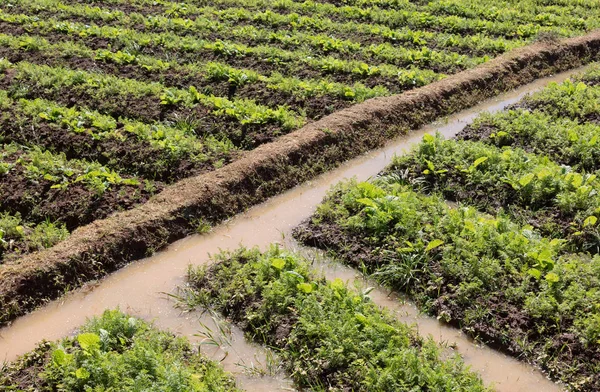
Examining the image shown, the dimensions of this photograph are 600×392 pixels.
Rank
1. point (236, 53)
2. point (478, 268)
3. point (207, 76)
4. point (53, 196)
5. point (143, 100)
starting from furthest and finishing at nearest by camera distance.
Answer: point (236, 53)
point (207, 76)
point (143, 100)
point (53, 196)
point (478, 268)

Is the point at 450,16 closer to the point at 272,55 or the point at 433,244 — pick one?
the point at 272,55

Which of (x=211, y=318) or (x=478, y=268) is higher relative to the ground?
(x=478, y=268)

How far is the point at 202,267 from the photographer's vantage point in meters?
7.24

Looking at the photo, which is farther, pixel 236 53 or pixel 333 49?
pixel 333 49

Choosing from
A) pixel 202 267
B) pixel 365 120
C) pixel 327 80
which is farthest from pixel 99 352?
pixel 327 80

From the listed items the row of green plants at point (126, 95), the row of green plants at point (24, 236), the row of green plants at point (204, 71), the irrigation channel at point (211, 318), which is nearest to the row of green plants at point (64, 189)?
the row of green plants at point (24, 236)

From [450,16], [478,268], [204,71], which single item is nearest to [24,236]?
[478,268]

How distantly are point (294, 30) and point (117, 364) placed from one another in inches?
424

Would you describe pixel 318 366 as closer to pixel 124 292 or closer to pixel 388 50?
pixel 124 292

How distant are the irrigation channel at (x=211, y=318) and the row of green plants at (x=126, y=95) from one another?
1.73 metres

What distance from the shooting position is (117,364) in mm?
5453

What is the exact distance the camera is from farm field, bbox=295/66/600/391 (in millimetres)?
6188

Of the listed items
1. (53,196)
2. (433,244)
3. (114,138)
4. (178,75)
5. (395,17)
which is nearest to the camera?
(433,244)

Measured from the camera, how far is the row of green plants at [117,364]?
5.31 meters
